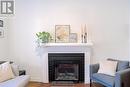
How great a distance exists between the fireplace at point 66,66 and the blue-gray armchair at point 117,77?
0.76m

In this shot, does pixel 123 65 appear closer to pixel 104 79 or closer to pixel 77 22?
pixel 104 79

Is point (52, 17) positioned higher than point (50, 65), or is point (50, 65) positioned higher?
point (52, 17)

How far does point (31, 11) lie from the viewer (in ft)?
20.1

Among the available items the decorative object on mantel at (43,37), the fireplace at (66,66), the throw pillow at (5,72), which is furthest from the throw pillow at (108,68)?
the throw pillow at (5,72)

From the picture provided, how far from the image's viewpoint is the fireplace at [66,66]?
5.98m

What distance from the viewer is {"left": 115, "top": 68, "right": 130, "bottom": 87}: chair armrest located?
4137mm

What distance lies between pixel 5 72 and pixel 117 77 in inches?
88.3

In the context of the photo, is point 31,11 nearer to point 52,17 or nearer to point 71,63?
point 52,17

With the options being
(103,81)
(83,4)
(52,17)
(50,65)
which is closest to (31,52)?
(50,65)

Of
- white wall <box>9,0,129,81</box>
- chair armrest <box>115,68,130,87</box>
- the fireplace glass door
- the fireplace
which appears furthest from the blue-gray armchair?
white wall <box>9,0,129,81</box>

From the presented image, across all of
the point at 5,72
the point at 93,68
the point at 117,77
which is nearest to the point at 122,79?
the point at 117,77

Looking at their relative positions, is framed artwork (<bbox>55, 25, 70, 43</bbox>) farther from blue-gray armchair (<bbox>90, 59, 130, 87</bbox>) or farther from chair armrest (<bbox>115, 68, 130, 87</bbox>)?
chair armrest (<bbox>115, 68, 130, 87</bbox>)

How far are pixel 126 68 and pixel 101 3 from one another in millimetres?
2098

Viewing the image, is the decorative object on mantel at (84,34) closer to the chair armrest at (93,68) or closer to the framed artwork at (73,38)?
the framed artwork at (73,38)
